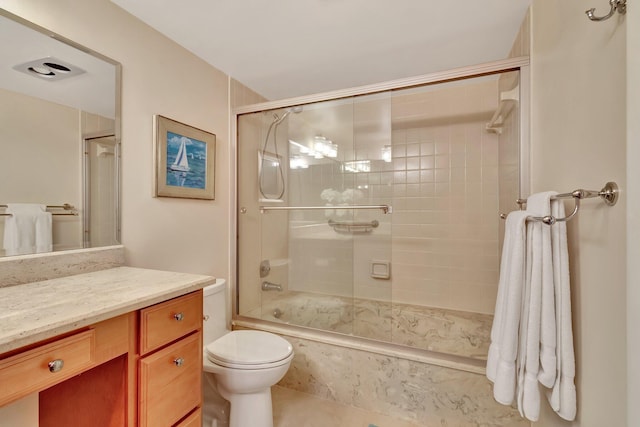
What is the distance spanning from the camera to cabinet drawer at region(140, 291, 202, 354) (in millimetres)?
932

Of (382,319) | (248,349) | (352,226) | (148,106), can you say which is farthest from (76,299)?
(382,319)

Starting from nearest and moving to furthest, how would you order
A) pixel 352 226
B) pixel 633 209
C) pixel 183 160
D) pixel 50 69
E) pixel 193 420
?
pixel 633 209
pixel 193 420
pixel 50 69
pixel 183 160
pixel 352 226

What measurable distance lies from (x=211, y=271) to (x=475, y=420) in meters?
1.85

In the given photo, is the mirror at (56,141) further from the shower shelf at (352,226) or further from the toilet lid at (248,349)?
the shower shelf at (352,226)

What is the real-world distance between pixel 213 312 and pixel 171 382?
2.26 feet

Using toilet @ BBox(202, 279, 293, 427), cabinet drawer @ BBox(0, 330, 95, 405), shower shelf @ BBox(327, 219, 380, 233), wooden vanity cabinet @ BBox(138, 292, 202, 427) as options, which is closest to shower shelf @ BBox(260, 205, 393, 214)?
shower shelf @ BBox(327, 219, 380, 233)

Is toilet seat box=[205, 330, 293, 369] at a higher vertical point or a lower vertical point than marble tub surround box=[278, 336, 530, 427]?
higher

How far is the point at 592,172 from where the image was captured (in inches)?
36.3

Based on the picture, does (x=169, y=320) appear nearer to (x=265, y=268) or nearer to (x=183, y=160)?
(x=183, y=160)

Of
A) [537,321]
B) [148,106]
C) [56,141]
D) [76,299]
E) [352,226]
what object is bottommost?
[537,321]

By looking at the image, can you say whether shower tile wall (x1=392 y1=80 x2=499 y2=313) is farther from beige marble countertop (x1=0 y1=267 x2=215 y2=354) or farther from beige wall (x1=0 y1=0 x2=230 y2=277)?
beige marble countertop (x1=0 y1=267 x2=215 y2=354)

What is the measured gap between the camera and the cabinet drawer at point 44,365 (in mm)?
639

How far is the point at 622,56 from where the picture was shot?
0.76 meters

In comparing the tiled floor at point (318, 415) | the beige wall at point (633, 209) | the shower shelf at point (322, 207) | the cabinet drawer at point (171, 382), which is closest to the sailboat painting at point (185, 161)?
the shower shelf at point (322, 207)
